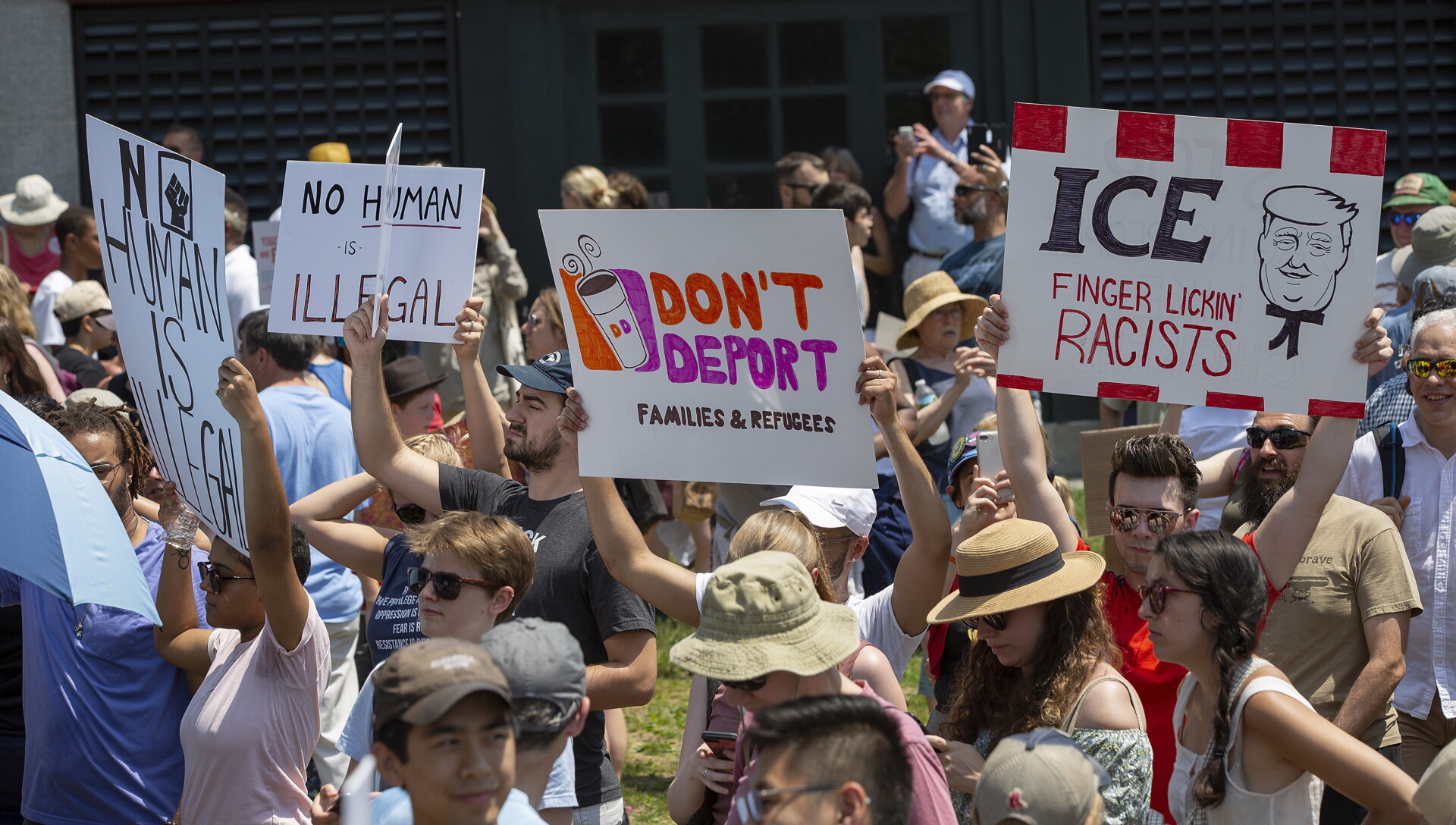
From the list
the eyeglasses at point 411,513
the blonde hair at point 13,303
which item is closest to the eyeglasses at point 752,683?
the eyeglasses at point 411,513

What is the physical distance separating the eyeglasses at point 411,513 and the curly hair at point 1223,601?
96.6 inches

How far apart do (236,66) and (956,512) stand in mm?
6706

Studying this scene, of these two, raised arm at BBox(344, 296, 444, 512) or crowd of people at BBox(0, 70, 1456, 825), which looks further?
raised arm at BBox(344, 296, 444, 512)

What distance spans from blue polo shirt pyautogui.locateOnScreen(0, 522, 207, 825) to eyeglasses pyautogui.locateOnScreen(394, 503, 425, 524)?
85 cm

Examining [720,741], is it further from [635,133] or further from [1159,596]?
[635,133]

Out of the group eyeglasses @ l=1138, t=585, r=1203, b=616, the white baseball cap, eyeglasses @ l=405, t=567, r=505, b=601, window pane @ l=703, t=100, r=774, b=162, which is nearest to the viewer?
eyeglasses @ l=1138, t=585, r=1203, b=616

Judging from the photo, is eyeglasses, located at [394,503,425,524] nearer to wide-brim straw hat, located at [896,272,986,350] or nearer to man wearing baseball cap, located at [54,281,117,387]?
wide-brim straw hat, located at [896,272,986,350]

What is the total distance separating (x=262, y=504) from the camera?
3.59 meters

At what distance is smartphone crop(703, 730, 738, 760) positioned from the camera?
3268 millimetres

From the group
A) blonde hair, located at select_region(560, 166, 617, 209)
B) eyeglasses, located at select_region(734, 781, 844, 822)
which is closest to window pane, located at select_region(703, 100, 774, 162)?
blonde hair, located at select_region(560, 166, 617, 209)

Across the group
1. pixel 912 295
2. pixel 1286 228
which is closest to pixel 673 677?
pixel 912 295

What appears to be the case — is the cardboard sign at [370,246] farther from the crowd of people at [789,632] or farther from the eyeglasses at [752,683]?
the eyeglasses at [752,683]

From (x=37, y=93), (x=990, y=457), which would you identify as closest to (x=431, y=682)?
(x=990, y=457)

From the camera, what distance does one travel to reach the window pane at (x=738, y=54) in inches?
404
